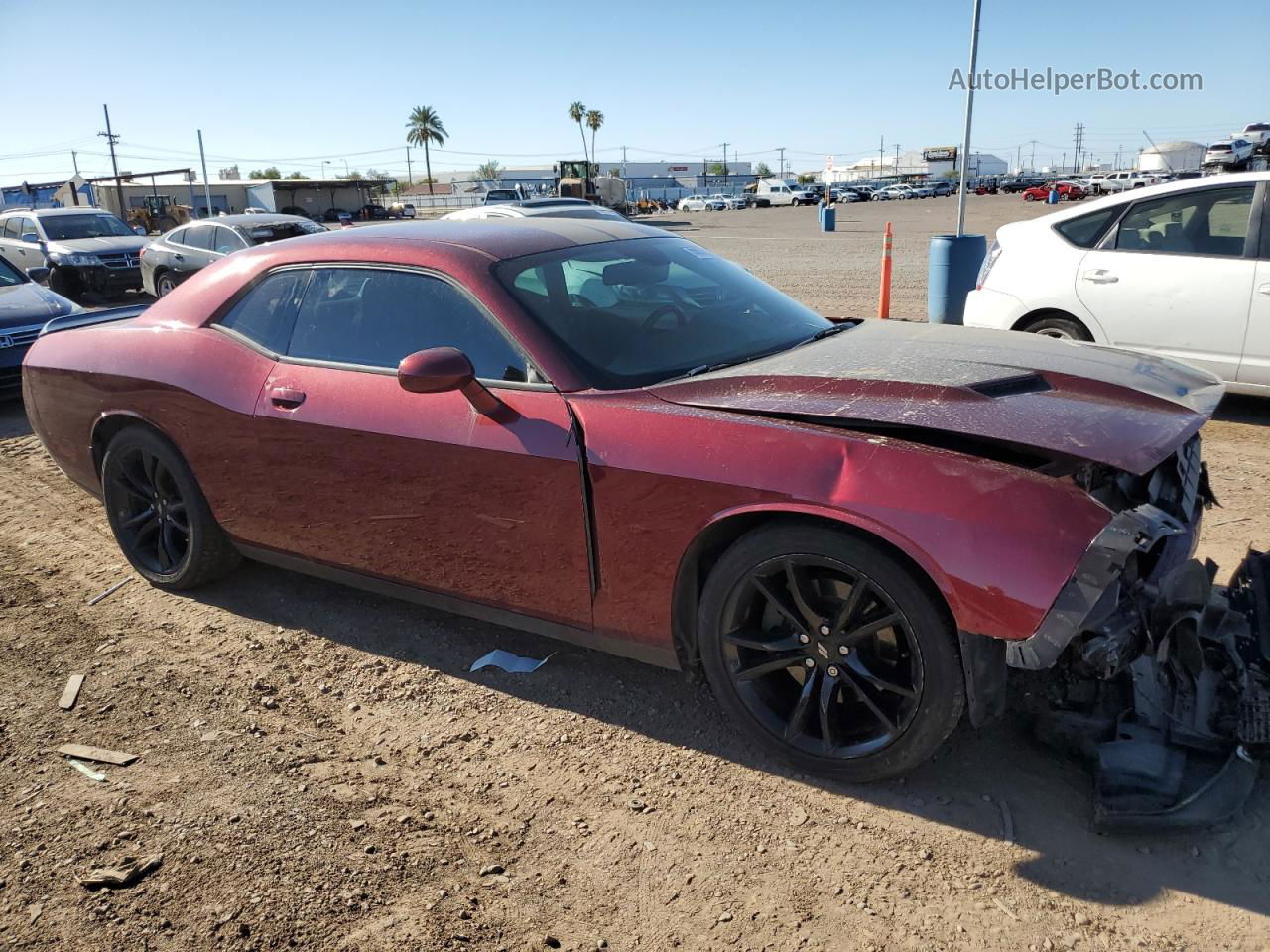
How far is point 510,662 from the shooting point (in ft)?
11.9

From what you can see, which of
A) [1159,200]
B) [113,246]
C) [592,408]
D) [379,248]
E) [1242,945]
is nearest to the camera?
[1242,945]

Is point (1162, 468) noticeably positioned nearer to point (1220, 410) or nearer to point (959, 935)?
point (959, 935)

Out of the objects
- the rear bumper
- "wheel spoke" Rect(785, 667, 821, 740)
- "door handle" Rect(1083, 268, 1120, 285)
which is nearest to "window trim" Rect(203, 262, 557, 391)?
"wheel spoke" Rect(785, 667, 821, 740)

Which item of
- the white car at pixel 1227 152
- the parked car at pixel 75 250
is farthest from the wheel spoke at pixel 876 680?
the white car at pixel 1227 152

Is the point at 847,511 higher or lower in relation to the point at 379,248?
lower

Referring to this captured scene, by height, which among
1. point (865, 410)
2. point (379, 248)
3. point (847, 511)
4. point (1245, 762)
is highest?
point (379, 248)

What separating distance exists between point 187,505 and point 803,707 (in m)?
2.83

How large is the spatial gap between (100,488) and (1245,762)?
15.4ft

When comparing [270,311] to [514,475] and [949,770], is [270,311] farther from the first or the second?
[949,770]

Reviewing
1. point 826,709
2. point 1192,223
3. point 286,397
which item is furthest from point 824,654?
point 1192,223

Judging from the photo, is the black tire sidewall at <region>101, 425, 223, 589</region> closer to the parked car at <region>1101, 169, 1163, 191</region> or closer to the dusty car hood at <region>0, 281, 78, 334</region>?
the dusty car hood at <region>0, 281, 78, 334</region>

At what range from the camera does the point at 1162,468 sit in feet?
9.20

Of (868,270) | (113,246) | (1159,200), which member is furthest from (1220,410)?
(113,246)

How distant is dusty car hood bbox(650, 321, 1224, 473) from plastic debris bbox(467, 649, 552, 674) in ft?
3.97
